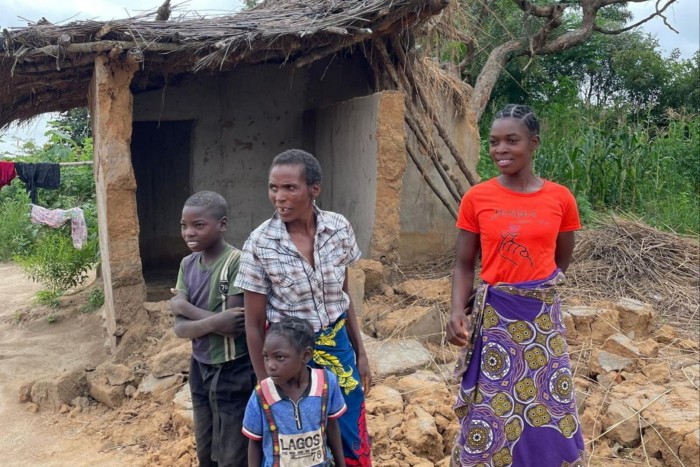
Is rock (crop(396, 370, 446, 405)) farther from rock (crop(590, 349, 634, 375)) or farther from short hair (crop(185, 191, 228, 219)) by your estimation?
short hair (crop(185, 191, 228, 219))

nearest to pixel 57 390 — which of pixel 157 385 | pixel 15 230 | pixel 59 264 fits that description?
pixel 157 385

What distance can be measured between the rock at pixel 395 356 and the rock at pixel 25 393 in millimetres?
2456

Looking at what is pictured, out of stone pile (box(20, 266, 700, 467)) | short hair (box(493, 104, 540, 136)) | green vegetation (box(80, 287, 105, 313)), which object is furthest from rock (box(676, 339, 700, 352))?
green vegetation (box(80, 287, 105, 313))

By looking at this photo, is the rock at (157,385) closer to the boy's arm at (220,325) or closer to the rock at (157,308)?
the rock at (157,308)

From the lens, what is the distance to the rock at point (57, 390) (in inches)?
190

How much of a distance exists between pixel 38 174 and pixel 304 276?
A: 7.27m

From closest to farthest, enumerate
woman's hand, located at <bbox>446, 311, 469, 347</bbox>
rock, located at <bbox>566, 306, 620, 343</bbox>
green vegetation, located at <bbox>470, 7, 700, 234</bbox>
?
woman's hand, located at <bbox>446, 311, 469, 347</bbox> < rock, located at <bbox>566, 306, 620, 343</bbox> < green vegetation, located at <bbox>470, 7, 700, 234</bbox>

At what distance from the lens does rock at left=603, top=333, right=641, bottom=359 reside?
4477 millimetres

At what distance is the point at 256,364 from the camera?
2215 mm

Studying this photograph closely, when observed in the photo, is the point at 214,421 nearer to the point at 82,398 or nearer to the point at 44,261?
the point at 82,398

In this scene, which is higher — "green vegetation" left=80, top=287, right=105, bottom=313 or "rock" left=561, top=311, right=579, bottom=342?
"rock" left=561, top=311, right=579, bottom=342

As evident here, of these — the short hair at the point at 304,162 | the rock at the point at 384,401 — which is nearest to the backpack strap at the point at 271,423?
the short hair at the point at 304,162

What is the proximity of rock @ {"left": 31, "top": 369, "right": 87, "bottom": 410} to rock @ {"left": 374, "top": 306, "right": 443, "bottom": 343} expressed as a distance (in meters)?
2.16

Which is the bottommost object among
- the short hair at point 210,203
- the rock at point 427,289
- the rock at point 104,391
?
the rock at point 104,391
